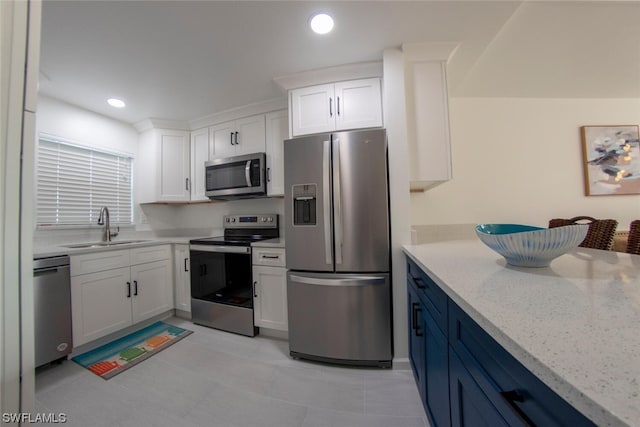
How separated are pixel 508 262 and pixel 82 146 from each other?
3.68 m

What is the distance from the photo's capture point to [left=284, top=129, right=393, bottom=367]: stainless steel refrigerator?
59.8 inches

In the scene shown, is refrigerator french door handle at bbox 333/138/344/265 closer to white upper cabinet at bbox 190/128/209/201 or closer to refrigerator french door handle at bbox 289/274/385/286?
refrigerator french door handle at bbox 289/274/385/286

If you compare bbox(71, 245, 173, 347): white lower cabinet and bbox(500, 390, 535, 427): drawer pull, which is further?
bbox(71, 245, 173, 347): white lower cabinet

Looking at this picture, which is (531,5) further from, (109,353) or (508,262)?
(109,353)

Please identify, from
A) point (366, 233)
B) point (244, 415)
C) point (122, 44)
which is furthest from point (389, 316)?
point (122, 44)

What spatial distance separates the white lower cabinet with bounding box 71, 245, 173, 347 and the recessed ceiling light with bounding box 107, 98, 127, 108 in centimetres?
148

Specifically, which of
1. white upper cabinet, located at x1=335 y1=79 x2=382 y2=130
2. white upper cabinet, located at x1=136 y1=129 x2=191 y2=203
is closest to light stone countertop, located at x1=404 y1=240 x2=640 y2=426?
white upper cabinet, located at x1=335 y1=79 x2=382 y2=130

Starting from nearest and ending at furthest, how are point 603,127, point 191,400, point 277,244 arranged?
point 191,400, point 277,244, point 603,127

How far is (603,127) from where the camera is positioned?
87.8 inches

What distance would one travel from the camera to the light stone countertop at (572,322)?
0.28 metres

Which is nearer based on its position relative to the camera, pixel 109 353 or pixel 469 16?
pixel 469 16

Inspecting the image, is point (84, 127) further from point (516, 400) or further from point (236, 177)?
point (516, 400)

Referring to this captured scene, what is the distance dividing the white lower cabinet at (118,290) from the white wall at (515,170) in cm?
270

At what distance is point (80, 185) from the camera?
2.27 metres
